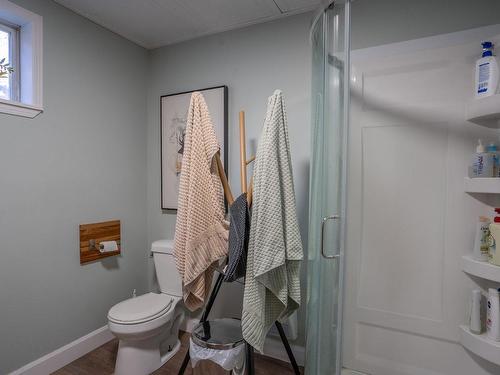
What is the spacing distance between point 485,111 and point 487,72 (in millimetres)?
175

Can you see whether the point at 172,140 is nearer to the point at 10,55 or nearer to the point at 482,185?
the point at 10,55

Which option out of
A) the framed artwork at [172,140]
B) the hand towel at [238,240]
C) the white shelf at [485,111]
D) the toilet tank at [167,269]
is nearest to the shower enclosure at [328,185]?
the hand towel at [238,240]

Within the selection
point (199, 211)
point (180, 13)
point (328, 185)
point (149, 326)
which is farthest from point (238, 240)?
point (180, 13)

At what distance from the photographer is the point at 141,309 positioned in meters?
1.71

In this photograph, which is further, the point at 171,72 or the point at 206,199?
the point at 171,72

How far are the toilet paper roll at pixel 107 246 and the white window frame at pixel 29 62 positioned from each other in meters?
0.90

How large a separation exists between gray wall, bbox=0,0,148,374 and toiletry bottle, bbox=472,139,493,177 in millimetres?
2206

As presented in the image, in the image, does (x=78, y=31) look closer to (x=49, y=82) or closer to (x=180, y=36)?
(x=49, y=82)

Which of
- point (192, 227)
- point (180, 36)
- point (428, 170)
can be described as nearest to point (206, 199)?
point (192, 227)

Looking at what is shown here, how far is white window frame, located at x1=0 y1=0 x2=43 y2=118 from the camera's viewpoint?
1616mm

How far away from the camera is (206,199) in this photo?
4.99ft

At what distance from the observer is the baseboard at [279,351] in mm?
1824

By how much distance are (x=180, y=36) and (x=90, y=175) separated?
1209 mm

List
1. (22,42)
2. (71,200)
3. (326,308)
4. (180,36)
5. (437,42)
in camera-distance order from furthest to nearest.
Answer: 1. (180,36)
2. (71,200)
3. (22,42)
4. (437,42)
5. (326,308)
